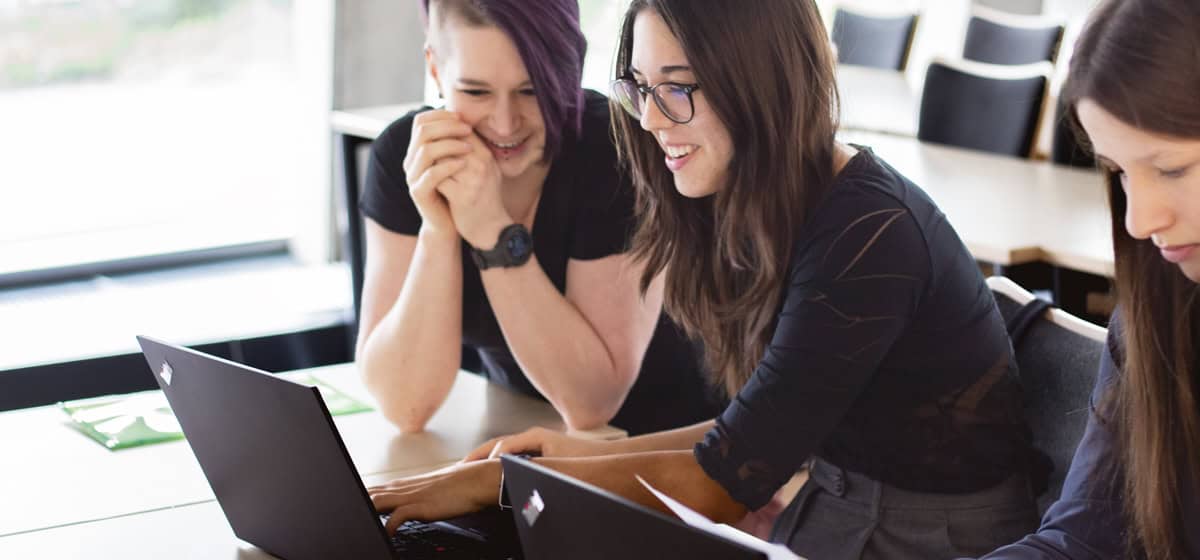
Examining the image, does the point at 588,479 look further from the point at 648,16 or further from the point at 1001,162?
the point at 1001,162

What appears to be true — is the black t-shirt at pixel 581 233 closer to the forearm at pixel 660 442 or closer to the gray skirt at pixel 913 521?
the forearm at pixel 660 442

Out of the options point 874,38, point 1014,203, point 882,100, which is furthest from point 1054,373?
point 874,38

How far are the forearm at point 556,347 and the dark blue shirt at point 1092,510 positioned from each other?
0.64m

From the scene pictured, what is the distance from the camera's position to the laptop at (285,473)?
1185 millimetres

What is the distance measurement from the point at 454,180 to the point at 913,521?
780 millimetres

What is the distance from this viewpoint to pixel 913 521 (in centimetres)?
142

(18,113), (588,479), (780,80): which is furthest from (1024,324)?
(18,113)

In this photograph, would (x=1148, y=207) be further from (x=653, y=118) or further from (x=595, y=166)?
(x=595, y=166)

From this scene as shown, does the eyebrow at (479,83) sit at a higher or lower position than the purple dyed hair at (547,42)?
lower

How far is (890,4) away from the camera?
6082 millimetres

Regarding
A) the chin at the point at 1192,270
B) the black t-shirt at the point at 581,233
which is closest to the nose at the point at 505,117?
the black t-shirt at the point at 581,233

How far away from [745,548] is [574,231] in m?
1.10

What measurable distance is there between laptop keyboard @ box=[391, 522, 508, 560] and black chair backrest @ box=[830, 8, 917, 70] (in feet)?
12.7

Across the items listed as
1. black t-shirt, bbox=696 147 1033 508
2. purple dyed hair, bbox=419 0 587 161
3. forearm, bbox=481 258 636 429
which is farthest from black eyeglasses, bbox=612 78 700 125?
forearm, bbox=481 258 636 429
